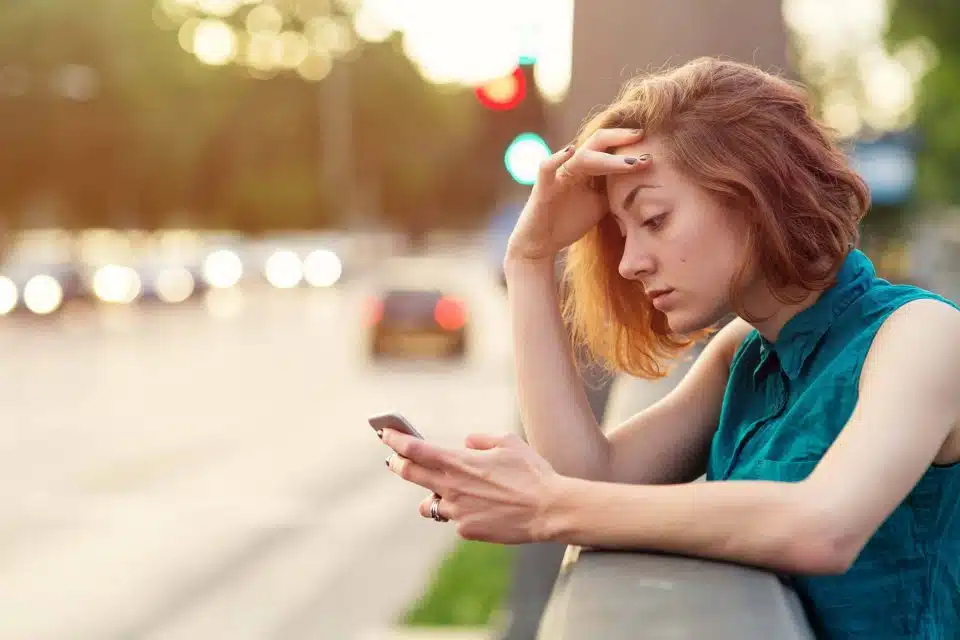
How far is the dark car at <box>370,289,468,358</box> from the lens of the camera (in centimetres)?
2402

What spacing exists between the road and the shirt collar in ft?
19.0

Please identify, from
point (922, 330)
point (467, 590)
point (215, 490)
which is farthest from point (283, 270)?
point (922, 330)

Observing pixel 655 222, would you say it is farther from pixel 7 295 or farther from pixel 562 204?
pixel 7 295

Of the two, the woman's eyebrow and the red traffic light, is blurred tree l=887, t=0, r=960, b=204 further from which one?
the woman's eyebrow

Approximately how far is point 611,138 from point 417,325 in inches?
862

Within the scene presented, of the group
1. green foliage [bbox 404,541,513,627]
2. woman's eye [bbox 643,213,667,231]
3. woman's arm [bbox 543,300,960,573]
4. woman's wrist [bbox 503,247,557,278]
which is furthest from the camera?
green foliage [bbox 404,541,513,627]

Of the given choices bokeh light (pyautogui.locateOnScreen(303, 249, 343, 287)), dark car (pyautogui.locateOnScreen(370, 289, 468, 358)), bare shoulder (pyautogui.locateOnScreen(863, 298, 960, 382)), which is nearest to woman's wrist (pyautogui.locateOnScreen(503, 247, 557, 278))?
bare shoulder (pyautogui.locateOnScreen(863, 298, 960, 382))

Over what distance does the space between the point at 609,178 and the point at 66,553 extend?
837cm

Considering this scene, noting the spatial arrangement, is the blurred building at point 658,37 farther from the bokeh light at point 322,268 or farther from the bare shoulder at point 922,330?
the bokeh light at point 322,268

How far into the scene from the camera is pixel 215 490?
39.7 ft

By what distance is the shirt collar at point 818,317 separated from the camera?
2078 mm

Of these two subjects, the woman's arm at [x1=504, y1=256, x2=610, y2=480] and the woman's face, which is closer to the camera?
the woman's face

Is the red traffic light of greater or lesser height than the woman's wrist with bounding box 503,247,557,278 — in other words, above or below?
above

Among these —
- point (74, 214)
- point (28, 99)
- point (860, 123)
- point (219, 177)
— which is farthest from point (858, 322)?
point (219, 177)
